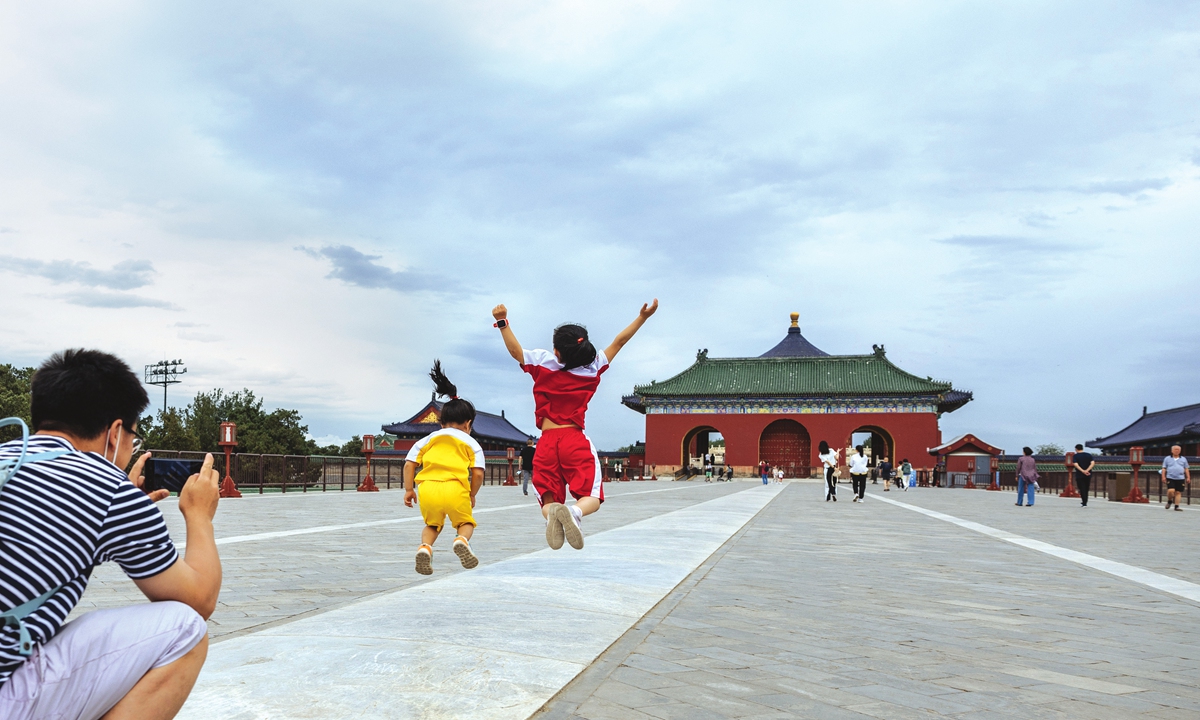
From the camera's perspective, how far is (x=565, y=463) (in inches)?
179

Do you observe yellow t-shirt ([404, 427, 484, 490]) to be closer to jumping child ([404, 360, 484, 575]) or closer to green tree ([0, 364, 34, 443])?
jumping child ([404, 360, 484, 575])

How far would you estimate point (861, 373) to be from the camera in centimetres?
5219

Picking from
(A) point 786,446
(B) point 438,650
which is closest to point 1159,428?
(A) point 786,446

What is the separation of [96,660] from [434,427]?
5255 cm

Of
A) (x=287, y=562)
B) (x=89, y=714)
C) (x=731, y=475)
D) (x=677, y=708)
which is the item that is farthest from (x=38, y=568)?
(x=731, y=475)

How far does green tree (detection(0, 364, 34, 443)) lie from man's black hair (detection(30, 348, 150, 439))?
3022 cm

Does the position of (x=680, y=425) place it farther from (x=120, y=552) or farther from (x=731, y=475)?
(x=120, y=552)

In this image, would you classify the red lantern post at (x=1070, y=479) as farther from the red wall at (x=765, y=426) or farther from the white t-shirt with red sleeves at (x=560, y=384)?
the white t-shirt with red sleeves at (x=560, y=384)

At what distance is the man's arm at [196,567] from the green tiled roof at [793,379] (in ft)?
167

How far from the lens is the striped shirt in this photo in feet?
5.21

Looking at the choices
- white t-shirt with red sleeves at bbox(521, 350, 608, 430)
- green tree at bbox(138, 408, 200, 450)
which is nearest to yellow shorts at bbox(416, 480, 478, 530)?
white t-shirt with red sleeves at bbox(521, 350, 608, 430)

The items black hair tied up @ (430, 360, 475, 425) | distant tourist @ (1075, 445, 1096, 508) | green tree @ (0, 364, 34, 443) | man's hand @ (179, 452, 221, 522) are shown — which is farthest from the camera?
green tree @ (0, 364, 34, 443)

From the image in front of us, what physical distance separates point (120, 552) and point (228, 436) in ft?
57.6

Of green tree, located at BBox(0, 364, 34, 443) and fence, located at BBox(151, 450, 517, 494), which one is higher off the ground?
green tree, located at BBox(0, 364, 34, 443)
